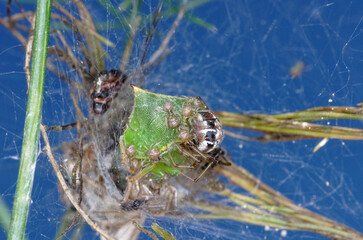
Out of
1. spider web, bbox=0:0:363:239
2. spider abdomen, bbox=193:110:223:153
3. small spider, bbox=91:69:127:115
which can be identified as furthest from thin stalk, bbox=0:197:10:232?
spider abdomen, bbox=193:110:223:153

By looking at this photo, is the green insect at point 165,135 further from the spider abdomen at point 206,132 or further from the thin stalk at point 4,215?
the thin stalk at point 4,215

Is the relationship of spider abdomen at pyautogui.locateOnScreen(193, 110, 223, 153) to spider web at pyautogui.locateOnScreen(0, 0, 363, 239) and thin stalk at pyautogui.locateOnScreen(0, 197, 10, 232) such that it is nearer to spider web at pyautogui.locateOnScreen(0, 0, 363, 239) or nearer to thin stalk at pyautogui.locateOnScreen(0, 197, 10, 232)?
spider web at pyautogui.locateOnScreen(0, 0, 363, 239)

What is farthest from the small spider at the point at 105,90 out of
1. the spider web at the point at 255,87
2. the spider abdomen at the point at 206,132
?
the spider abdomen at the point at 206,132

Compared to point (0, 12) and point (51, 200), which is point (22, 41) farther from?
point (51, 200)

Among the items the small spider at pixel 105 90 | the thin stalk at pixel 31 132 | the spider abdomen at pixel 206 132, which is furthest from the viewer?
the small spider at pixel 105 90

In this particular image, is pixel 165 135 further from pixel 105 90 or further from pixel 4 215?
pixel 4 215

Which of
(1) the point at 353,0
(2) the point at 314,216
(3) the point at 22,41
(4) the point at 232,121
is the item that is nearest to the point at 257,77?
(4) the point at 232,121
